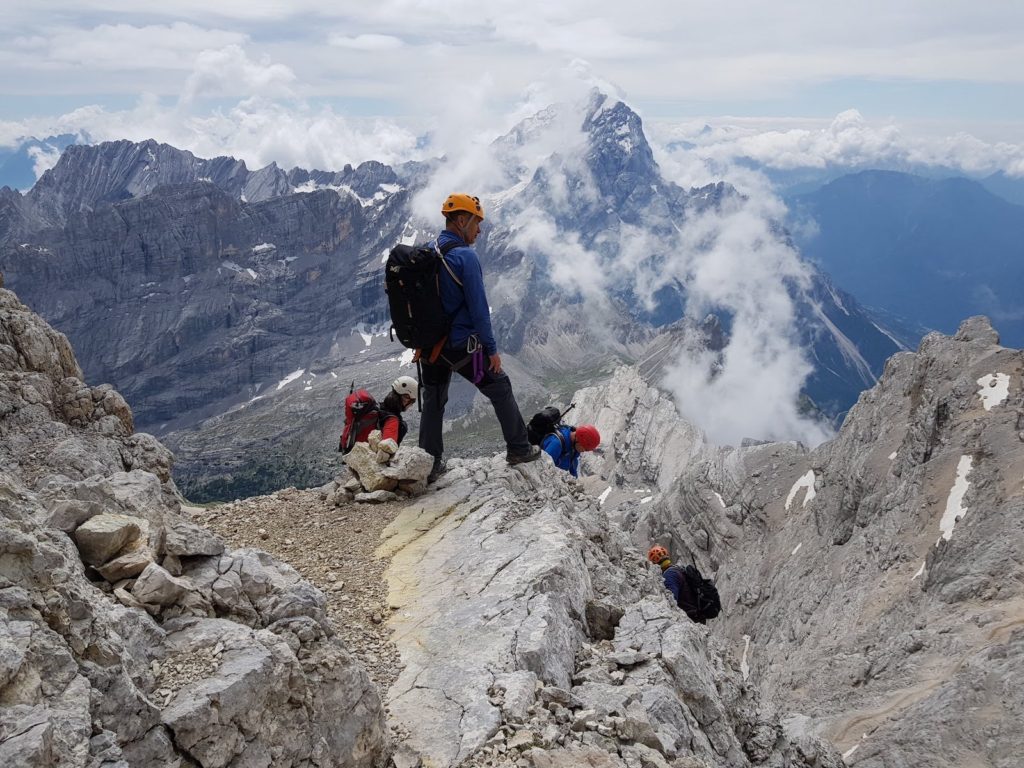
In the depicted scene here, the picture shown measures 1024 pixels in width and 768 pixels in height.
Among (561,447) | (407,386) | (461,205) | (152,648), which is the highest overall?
(461,205)

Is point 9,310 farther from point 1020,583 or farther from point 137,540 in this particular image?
point 1020,583

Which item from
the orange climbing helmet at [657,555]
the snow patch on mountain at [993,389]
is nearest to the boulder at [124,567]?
the orange climbing helmet at [657,555]

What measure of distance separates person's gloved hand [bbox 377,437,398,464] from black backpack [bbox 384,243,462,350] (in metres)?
3.63

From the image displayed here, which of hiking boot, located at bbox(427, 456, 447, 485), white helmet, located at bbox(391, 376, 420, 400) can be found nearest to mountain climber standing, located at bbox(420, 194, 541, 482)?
white helmet, located at bbox(391, 376, 420, 400)

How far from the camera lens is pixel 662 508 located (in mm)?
89438

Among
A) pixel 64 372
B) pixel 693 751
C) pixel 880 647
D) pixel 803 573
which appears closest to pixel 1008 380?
Result: pixel 803 573

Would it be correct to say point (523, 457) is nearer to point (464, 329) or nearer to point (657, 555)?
point (464, 329)

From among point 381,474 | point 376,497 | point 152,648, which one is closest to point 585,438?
point 381,474

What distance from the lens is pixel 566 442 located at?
21672 millimetres

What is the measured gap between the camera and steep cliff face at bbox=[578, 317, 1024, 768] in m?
22.5

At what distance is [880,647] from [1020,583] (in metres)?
6.44

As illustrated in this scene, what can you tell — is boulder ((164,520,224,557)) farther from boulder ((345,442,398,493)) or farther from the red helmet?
the red helmet

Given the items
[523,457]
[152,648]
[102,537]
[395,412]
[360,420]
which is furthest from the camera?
[360,420]

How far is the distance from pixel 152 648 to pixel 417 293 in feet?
29.6
